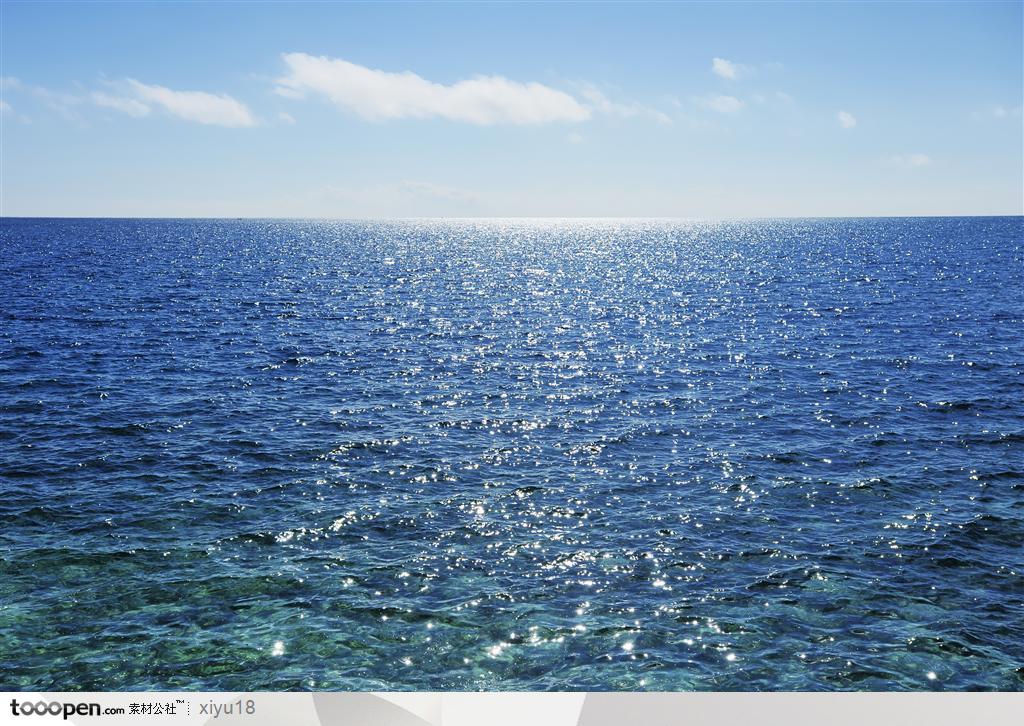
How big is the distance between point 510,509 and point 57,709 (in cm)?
1817

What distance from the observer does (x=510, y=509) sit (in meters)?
27.9

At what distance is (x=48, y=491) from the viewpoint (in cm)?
2906

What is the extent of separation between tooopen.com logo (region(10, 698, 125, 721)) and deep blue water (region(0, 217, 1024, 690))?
21.0 feet

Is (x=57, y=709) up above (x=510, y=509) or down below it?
above

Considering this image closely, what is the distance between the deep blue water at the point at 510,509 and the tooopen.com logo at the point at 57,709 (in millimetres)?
6388

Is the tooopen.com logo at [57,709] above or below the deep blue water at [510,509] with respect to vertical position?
above

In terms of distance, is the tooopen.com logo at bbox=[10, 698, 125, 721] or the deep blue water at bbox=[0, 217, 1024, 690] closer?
the tooopen.com logo at bbox=[10, 698, 125, 721]

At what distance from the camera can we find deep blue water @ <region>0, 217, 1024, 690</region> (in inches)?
740

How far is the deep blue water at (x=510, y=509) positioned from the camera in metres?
18.8

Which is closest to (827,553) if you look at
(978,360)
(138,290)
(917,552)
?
(917,552)

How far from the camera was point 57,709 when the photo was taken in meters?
11.3

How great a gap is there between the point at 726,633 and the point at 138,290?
308 ft

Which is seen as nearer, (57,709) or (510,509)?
(57,709)

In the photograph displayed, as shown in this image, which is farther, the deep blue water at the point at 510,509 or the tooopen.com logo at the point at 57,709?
the deep blue water at the point at 510,509
